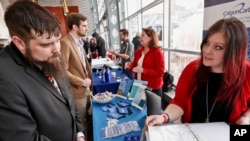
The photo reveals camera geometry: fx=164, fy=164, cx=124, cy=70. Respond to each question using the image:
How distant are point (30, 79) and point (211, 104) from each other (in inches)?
39.3

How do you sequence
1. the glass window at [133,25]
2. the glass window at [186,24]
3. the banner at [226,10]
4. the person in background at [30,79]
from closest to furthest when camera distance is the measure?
the person in background at [30,79]
the banner at [226,10]
the glass window at [186,24]
the glass window at [133,25]

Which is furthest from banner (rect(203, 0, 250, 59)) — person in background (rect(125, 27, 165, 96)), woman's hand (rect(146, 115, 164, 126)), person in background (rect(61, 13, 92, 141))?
person in background (rect(61, 13, 92, 141))

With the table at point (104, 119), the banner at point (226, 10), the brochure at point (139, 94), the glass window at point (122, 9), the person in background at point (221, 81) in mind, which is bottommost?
the table at point (104, 119)

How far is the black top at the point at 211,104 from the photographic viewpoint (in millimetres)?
958

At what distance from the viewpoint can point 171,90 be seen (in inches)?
140

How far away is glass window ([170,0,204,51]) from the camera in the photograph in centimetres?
282

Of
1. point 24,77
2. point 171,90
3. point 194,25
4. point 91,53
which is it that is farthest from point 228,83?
point 91,53

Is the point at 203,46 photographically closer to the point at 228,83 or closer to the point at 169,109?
the point at 228,83

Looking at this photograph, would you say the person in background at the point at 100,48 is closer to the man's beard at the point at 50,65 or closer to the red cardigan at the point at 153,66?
the red cardigan at the point at 153,66

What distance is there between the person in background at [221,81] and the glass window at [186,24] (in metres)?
1.92

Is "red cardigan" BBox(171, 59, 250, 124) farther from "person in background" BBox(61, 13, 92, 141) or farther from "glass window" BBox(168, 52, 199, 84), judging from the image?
"glass window" BBox(168, 52, 199, 84)

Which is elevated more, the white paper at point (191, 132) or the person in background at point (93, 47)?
the person in background at point (93, 47)

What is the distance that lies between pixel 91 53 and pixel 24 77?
508cm

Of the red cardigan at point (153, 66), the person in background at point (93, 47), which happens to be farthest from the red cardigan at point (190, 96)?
the person in background at point (93, 47)
